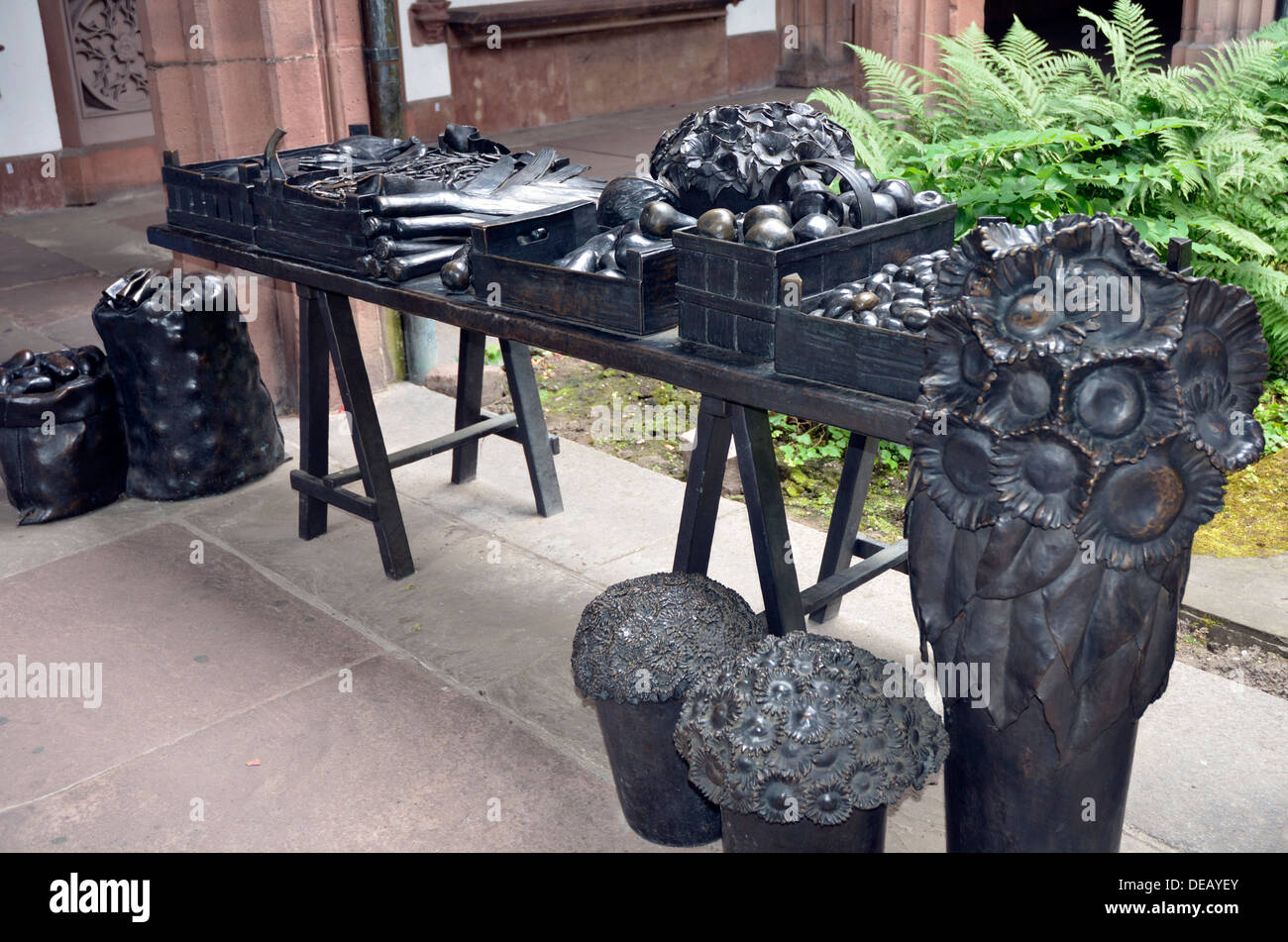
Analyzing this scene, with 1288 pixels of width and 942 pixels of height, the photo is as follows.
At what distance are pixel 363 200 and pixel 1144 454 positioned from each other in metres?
2.27

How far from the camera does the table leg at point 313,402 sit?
13.5 feet

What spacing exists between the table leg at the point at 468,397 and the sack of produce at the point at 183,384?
31.4 inches

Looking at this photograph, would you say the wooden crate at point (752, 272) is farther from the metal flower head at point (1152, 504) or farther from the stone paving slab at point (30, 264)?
the stone paving slab at point (30, 264)

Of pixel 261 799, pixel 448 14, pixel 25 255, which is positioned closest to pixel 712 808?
pixel 261 799

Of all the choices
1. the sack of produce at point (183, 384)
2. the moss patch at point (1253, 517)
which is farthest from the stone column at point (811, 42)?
the sack of produce at point (183, 384)

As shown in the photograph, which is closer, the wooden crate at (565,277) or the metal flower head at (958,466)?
the metal flower head at (958,466)

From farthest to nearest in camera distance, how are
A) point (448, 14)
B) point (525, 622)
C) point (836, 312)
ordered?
point (448, 14)
point (525, 622)
point (836, 312)

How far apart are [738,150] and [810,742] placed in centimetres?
155

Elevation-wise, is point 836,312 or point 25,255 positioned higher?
point 836,312

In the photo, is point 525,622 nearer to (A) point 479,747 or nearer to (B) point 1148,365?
(A) point 479,747

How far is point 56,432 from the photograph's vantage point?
464 cm

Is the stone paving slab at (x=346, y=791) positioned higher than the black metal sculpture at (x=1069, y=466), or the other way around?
the black metal sculpture at (x=1069, y=466)

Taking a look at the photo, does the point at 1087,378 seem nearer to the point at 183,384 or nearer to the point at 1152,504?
the point at 1152,504

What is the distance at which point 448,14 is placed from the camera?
35.2 ft
